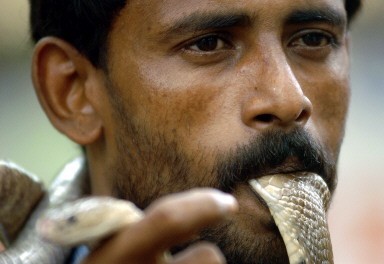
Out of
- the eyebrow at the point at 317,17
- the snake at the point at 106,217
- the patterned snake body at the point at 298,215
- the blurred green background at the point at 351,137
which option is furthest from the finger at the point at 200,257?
the blurred green background at the point at 351,137

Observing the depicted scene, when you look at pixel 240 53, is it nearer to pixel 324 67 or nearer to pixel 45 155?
pixel 324 67

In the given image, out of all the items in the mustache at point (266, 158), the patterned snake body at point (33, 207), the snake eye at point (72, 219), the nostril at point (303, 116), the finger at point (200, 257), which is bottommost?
the patterned snake body at point (33, 207)

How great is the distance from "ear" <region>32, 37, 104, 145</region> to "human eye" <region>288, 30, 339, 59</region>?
0.69 meters

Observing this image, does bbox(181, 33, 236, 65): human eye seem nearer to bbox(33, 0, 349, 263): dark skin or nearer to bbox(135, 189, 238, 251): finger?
bbox(33, 0, 349, 263): dark skin

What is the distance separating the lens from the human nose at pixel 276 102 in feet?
9.72

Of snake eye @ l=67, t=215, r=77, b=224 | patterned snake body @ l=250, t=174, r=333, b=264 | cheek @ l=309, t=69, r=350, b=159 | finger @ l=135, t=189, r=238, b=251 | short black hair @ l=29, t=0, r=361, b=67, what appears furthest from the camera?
short black hair @ l=29, t=0, r=361, b=67

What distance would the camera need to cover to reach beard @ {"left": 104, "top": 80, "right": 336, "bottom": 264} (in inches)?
117

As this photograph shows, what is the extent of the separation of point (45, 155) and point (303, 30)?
718 cm


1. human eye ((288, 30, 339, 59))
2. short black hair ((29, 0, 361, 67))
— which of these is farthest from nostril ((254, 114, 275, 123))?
short black hair ((29, 0, 361, 67))

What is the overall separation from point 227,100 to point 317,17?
0.51 metres

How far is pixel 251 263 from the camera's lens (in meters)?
3.06

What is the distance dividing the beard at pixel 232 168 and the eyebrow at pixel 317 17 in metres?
0.42

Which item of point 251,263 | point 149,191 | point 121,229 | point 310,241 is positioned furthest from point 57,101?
point 121,229

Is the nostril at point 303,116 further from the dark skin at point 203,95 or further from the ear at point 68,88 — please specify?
the ear at point 68,88
